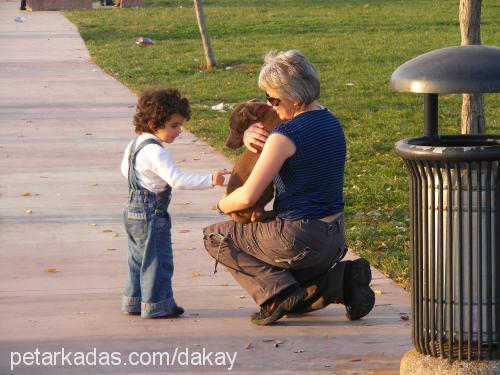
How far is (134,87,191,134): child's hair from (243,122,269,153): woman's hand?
1.15ft

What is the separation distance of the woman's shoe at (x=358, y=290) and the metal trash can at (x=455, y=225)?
0.91 metres

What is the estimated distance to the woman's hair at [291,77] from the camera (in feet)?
17.5

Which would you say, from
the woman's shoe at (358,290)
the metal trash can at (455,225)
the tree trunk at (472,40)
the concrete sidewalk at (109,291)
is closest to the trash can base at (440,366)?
the metal trash can at (455,225)

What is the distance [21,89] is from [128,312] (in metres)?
10.6

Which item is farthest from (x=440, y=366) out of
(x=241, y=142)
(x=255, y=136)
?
(x=241, y=142)

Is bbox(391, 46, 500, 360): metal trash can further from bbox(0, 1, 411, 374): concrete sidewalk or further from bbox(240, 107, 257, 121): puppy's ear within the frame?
bbox(240, 107, 257, 121): puppy's ear

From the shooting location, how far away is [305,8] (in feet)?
103

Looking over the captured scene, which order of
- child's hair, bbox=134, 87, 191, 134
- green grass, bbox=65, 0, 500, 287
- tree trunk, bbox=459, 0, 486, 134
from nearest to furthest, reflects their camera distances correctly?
child's hair, bbox=134, 87, 191, 134
green grass, bbox=65, 0, 500, 287
tree trunk, bbox=459, 0, 486, 134

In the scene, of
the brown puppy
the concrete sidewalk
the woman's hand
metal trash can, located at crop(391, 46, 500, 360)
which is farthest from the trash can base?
the woman's hand

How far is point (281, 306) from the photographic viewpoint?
5539mm

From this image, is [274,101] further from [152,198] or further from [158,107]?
[152,198]

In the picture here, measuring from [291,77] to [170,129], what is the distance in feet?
2.37

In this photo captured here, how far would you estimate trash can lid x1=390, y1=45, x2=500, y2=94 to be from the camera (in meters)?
4.41

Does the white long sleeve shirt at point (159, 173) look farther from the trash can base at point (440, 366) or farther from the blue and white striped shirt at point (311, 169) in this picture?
the trash can base at point (440, 366)
